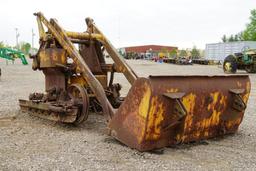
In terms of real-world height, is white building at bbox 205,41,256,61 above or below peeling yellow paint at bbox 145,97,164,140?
above

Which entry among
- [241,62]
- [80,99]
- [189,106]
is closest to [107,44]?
[80,99]

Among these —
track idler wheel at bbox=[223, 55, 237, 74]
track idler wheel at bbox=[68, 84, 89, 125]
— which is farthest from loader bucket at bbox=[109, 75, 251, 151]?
track idler wheel at bbox=[223, 55, 237, 74]

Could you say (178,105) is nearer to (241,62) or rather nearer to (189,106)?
(189,106)

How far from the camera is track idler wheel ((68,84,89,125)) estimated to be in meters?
5.31

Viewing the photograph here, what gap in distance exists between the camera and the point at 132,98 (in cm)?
441

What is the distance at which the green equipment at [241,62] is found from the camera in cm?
2094

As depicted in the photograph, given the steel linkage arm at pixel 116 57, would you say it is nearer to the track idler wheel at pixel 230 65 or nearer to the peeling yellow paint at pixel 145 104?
the peeling yellow paint at pixel 145 104

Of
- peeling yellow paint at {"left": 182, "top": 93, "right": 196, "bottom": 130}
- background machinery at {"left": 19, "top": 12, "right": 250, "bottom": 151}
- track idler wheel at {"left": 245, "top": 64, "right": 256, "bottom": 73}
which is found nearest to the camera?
background machinery at {"left": 19, "top": 12, "right": 250, "bottom": 151}

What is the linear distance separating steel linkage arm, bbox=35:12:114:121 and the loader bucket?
1.19ft

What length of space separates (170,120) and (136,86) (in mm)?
566

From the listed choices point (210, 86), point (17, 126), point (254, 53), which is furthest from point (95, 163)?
point (254, 53)

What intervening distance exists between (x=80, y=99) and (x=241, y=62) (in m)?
17.6

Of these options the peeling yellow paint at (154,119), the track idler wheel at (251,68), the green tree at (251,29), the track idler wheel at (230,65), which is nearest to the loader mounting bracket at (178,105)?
the peeling yellow paint at (154,119)

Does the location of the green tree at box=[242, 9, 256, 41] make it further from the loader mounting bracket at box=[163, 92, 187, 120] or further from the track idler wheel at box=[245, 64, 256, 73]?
the loader mounting bracket at box=[163, 92, 187, 120]
